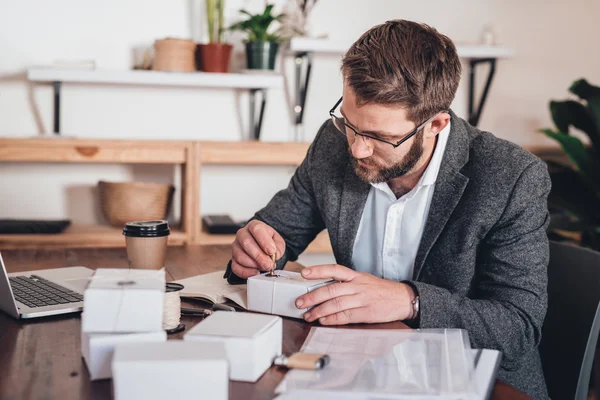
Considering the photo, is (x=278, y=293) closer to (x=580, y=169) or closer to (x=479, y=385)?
(x=479, y=385)

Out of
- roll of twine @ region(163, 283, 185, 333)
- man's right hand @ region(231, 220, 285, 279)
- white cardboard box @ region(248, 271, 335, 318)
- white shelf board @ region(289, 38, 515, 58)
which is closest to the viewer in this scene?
roll of twine @ region(163, 283, 185, 333)

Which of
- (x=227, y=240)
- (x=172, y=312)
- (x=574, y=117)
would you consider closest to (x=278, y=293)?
(x=172, y=312)

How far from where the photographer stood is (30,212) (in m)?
3.03

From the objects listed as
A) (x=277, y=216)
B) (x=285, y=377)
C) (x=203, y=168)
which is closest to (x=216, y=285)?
(x=277, y=216)

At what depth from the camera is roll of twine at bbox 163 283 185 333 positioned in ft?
3.75

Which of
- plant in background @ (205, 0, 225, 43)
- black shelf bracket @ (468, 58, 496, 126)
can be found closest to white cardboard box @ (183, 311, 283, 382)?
plant in background @ (205, 0, 225, 43)

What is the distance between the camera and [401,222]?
1.65 meters

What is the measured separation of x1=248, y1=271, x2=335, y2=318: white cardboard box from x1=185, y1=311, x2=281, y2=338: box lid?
0.77ft

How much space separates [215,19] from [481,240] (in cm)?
192

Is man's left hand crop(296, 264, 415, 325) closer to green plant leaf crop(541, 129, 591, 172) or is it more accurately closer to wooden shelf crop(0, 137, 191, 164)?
wooden shelf crop(0, 137, 191, 164)

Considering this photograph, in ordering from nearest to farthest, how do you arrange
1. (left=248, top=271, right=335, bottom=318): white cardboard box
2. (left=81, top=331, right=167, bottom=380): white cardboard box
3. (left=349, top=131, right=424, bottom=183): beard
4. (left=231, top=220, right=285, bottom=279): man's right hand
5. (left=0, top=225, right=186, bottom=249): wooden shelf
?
(left=81, top=331, right=167, bottom=380): white cardboard box → (left=248, top=271, right=335, bottom=318): white cardboard box → (left=231, top=220, right=285, bottom=279): man's right hand → (left=349, top=131, right=424, bottom=183): beard → (left=0, top=225, right=186, bottom=249): wooden shelf

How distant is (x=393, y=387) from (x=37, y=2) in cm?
259

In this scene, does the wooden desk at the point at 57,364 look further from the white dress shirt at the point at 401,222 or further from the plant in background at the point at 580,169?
the plant in background at the point at 580,169

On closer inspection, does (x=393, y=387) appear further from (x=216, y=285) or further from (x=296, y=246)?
(x=296, y=246)
